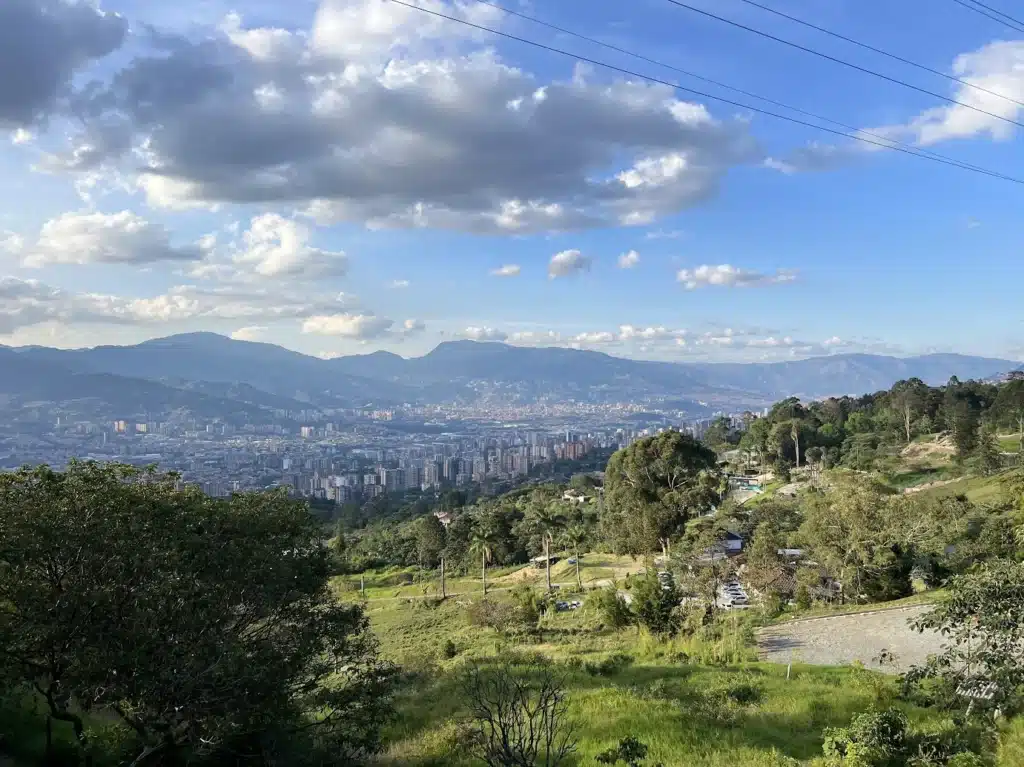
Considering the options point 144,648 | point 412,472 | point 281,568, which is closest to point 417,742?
point 281,568

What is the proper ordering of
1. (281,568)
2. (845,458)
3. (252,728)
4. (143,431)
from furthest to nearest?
(143,431), (845,458), (281,568), (252,728)

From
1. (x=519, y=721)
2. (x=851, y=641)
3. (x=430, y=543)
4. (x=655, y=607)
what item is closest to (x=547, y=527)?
(x=430, y=543)

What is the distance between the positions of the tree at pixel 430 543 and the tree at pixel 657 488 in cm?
1942

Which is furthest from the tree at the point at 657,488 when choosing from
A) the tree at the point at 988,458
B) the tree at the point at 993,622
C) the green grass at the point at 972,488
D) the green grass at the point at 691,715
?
the tree at the point at 993,622

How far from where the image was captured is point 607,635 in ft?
→ 67.2

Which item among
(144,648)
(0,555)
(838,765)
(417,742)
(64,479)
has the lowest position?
(417,742)

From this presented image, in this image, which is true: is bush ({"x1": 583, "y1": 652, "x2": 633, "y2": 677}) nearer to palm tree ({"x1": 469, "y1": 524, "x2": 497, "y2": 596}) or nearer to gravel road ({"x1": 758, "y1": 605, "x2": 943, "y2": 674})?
gravel road ({"x1": 758, "y1": 605, "x2": 943, "y2": 674})

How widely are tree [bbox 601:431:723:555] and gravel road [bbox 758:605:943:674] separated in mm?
13179

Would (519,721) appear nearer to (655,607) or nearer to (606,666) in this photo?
(606,666)

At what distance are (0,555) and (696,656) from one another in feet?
44.9

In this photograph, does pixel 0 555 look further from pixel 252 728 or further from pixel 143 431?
pixel 143 431

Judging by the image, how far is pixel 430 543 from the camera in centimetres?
4919

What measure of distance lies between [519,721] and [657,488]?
28.9 m

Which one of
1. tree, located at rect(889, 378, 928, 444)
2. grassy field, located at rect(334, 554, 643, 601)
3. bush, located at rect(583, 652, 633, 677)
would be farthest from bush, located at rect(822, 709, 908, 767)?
tree, located at rect(889, 378, 928, 444)
